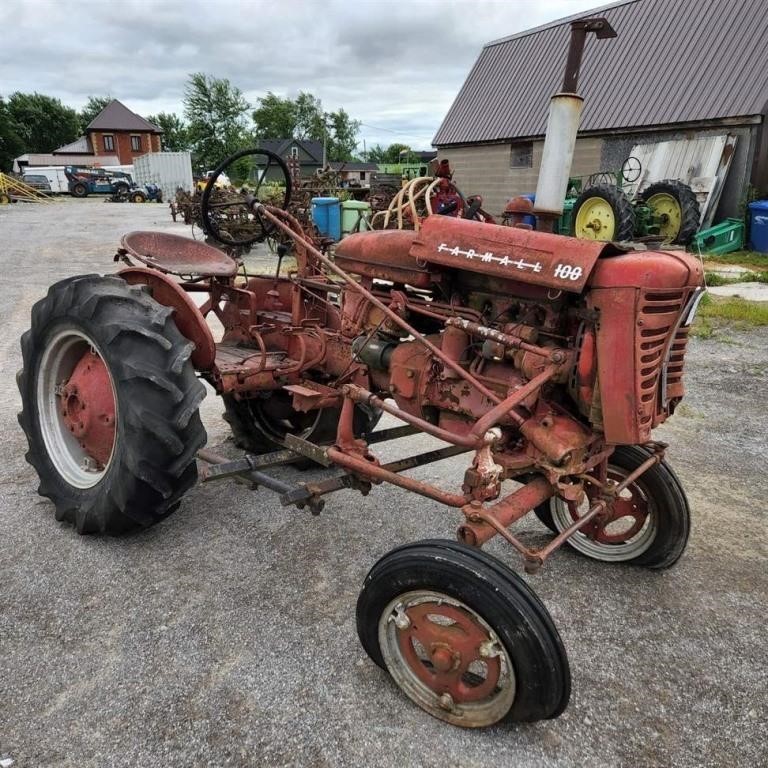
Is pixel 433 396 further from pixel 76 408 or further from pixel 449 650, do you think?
pixel 76 408

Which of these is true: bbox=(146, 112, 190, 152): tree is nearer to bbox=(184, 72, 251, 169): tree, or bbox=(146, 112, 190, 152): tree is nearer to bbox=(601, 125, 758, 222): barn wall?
bbox=(184, 72, 251, 169): tree

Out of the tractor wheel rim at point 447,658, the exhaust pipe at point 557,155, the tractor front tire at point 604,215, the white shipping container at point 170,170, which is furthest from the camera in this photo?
the white shipping container at point 170,170

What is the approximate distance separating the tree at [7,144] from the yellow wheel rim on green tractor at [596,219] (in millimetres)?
55166

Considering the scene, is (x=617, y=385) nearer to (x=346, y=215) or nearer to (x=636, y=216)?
(x=636, y=216)

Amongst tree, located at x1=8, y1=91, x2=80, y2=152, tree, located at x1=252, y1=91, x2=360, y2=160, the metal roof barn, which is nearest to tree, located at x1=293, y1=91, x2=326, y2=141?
tree, located at x1=252, y1=91, x2=360, y2=160

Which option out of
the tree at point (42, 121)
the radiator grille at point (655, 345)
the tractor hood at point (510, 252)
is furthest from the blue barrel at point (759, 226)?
the tree at point (42, 121)

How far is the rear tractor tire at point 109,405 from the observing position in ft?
8.54

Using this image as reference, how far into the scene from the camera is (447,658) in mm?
1941

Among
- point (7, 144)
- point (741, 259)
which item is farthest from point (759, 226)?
point (7, 144)

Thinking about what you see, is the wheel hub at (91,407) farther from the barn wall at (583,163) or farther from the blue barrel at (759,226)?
the barn wall at (583,163)

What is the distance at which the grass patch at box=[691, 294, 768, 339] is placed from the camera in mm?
7137

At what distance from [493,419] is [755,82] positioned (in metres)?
14.3

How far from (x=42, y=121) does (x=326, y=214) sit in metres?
64.6

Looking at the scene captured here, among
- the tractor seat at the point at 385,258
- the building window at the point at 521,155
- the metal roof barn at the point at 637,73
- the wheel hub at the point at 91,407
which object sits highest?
the metal roof barn at the point at 637,73
